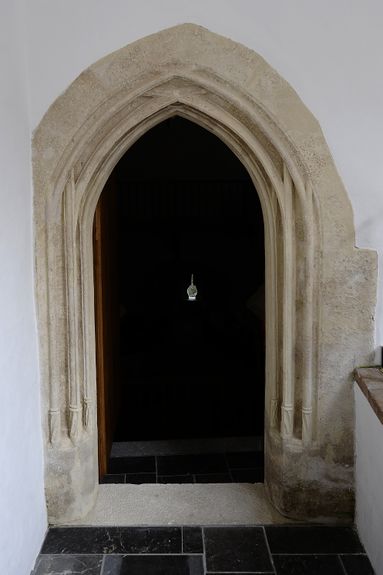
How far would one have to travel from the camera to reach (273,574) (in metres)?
3.41

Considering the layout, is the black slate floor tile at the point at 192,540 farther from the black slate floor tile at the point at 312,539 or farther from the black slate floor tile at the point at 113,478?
the black slate floor tile at the point at 113,478

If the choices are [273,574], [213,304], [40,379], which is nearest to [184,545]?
[273,574]

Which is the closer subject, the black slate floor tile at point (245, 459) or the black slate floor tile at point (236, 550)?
the black slate floor tile at point (236, 550)

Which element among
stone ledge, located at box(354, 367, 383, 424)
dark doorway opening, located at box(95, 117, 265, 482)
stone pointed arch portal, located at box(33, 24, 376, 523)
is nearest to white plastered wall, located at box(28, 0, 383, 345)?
stone pointed arch portal, located at box(33, 24, 376, 523)

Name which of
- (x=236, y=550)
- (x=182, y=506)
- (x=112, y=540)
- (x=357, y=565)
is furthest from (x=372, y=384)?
(x=112, y=540)

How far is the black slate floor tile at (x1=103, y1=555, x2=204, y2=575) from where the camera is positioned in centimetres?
343

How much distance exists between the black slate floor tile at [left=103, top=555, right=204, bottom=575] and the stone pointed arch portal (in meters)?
0.48

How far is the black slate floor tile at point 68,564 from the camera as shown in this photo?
344 cm

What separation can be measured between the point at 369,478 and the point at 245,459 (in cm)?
148

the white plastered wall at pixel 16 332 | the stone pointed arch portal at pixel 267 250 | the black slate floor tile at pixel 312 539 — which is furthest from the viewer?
the black slate floor tile at pixel 312 539

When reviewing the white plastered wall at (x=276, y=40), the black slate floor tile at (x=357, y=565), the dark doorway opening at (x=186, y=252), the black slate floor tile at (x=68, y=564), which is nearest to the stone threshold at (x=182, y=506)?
the black slate floor tile at (x=68, y=564)

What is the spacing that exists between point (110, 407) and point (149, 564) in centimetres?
160

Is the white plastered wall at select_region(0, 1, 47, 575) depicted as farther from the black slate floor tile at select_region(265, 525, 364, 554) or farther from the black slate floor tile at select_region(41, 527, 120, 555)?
the black slate floor tile at select_region(265, 525, 364, 554)

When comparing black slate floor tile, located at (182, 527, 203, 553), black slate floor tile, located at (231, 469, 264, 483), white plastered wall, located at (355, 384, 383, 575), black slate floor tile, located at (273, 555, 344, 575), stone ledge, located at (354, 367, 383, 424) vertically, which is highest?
stone ledge, located at (354, 367, 383, 424)
